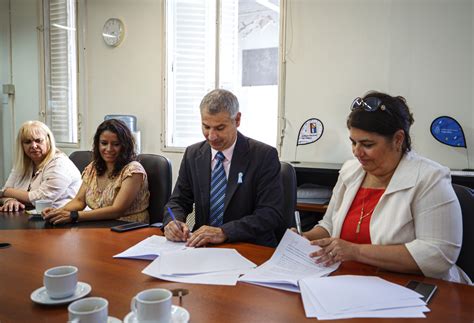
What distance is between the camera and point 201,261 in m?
1.37

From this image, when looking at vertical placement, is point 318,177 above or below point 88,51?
below

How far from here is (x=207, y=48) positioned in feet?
13.1

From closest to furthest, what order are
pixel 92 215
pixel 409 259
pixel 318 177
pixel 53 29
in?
pixel 409 259 → pixel 92 215 → pixel 318 177 → pixel 53 29

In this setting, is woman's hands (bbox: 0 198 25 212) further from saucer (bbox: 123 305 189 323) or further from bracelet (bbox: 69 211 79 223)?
saucer (bbox: 123 305 189 323)

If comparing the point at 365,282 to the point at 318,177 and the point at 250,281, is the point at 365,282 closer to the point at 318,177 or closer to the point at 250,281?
the point at 250,281

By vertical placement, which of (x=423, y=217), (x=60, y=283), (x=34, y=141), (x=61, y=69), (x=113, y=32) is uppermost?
(x=113, y=32)

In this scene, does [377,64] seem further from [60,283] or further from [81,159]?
[60,283]

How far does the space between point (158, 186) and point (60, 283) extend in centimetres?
136

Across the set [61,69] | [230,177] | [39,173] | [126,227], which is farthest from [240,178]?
[61,69]

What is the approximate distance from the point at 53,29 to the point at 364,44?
11.8 ft

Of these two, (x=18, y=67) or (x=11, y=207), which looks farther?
(x=18, y=67)

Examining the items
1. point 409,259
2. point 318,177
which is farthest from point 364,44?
point 409,259

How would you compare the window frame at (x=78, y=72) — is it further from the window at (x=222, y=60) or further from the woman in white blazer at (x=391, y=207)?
the woman in white blazer at (x=391, y=207)

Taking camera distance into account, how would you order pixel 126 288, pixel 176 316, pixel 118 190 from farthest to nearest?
pixel 118 190
pixel 126 288
pixel 176 316
